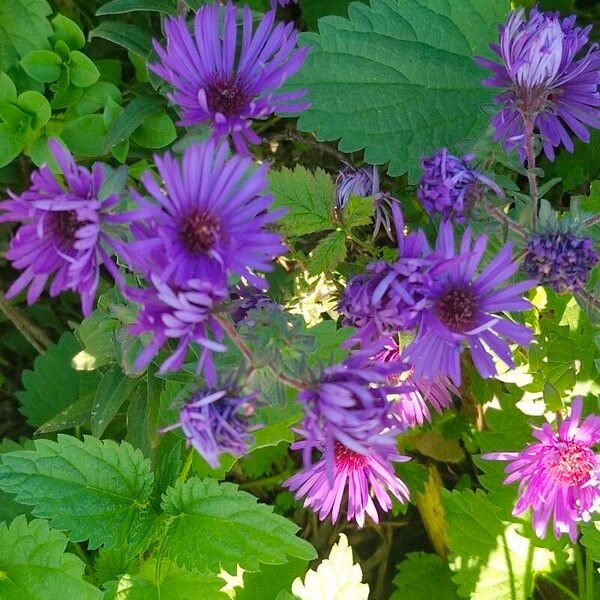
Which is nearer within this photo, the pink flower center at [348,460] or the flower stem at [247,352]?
the flower stem at [247,352]

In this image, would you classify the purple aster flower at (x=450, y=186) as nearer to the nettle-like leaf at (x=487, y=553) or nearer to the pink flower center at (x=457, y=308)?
the pink flower center at (x=457, y=308)

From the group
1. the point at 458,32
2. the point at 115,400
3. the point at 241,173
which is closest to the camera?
the point at 241,173

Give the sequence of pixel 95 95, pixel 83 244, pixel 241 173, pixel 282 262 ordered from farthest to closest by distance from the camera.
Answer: pixel 282 262
pixel 95 95
pixel 241 173
pixel 83 244

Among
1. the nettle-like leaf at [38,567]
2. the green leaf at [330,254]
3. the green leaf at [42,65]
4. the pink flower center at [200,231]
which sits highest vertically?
the green leaf at [42,65]

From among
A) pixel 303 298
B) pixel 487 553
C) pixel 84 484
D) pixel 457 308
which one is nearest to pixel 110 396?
pixel 84 484

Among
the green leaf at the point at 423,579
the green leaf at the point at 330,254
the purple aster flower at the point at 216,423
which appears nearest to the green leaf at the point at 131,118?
the green leaf at the point at 330,254

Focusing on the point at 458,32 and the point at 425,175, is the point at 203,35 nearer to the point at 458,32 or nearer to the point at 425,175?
the point at 425,175

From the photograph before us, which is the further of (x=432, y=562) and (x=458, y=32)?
(x=432, y=562)

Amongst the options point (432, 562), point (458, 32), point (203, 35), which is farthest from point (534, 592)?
point (203, 35)
